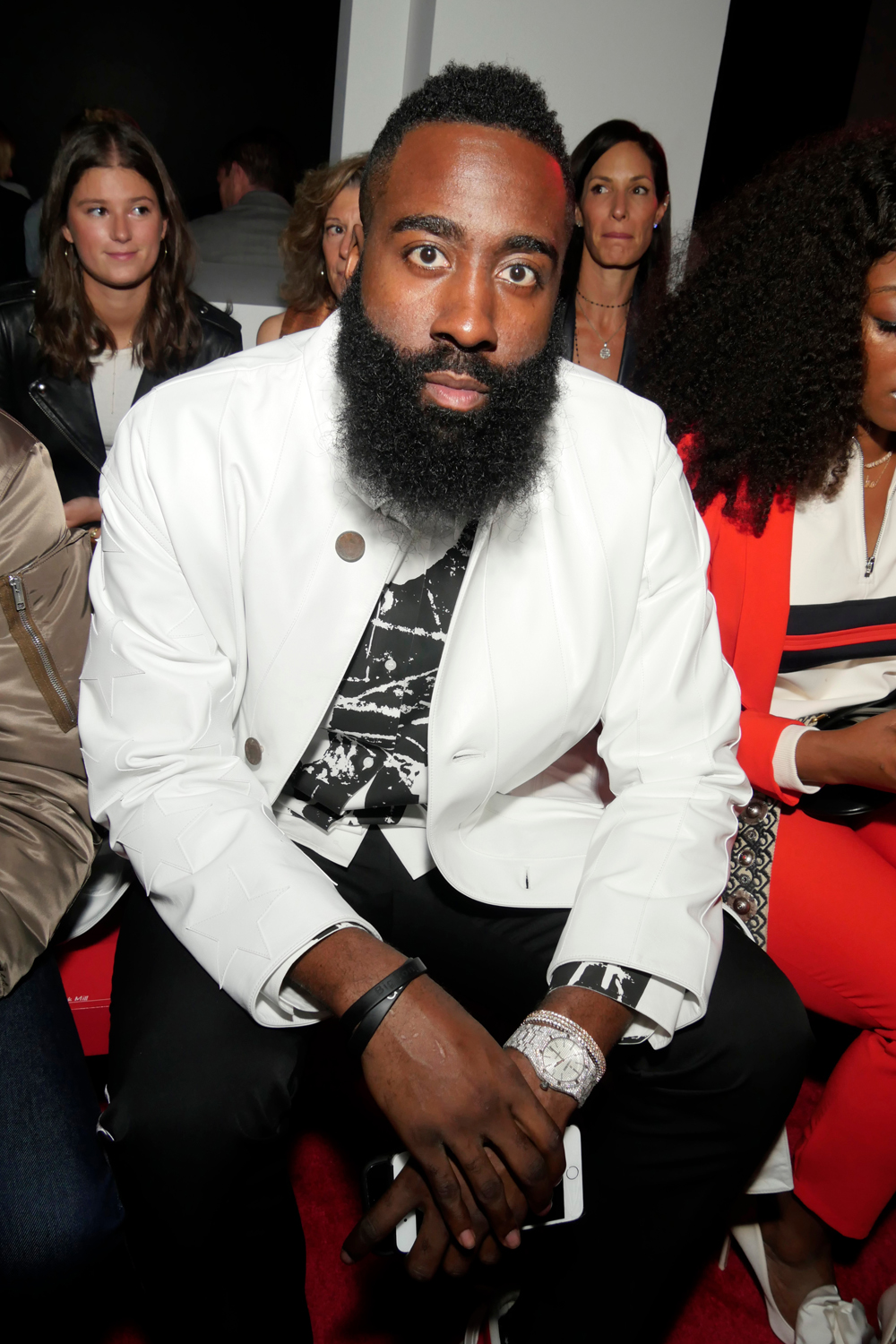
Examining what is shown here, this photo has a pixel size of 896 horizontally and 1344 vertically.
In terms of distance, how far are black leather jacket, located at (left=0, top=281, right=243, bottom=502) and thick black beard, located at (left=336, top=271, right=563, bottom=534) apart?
180cm

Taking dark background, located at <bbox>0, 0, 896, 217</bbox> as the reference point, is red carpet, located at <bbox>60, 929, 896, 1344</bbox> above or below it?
below

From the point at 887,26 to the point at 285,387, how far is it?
8185mm

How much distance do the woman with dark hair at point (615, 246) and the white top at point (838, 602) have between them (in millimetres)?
1703

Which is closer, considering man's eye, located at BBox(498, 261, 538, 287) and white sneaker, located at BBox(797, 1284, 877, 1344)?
man's eye, located at BBox(498, 261, 538, 287)

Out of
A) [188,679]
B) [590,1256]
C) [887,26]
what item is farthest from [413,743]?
[887,26]

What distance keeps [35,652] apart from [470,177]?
36.6 inches

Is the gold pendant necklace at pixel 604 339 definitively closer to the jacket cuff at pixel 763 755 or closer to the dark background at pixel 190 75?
the jacket cuff at pixel 763 755

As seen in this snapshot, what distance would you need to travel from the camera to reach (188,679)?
4.36 feet

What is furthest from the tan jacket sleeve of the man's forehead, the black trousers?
the man's forehead

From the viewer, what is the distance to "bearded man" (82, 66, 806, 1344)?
1188 millimetres

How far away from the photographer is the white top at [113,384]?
9.85 ft

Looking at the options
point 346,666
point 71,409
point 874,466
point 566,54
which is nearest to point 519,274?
point 346,666

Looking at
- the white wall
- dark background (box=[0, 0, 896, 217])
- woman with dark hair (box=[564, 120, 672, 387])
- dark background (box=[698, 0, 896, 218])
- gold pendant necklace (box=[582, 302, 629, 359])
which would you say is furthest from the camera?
dark background (box=[0, 0, 896, 217])

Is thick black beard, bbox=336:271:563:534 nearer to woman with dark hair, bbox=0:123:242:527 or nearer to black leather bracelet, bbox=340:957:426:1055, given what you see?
black leather bracelet, bbox=340:957:426:1055
